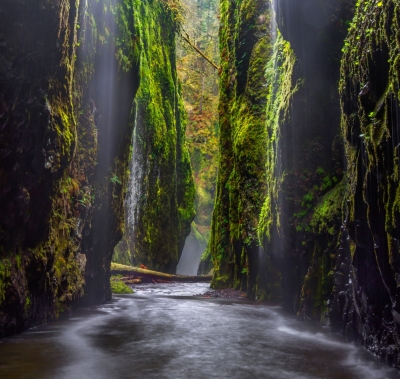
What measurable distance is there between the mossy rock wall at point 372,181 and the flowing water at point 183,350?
1.44 ft

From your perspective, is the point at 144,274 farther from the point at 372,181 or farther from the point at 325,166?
the point at 372,181

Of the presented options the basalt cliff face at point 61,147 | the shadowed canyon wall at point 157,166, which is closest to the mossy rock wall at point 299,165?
the basalt cliff face at point 61,147

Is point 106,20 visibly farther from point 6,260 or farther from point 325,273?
point 325,273

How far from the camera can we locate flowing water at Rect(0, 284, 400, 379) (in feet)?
15.1

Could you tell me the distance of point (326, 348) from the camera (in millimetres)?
5852

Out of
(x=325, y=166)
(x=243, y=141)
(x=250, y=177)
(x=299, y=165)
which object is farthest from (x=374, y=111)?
(x=243, y=141)

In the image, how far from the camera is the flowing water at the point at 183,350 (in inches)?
181

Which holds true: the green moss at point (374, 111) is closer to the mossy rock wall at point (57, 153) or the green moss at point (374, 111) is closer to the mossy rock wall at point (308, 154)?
the mossy rock wall at point (308, 154)

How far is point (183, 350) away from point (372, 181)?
9.97 feet

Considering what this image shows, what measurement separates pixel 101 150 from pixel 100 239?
2.10 metres

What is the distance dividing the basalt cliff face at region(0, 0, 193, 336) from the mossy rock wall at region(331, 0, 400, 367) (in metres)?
3.99

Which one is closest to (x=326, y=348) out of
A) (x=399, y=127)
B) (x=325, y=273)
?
(x=325, y=273)

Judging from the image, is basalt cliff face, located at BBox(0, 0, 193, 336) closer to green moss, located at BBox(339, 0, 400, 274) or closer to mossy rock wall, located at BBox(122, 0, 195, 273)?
green moss, located at BBox(339, 0, 400, 274)

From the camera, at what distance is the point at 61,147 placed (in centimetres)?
718
